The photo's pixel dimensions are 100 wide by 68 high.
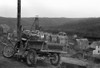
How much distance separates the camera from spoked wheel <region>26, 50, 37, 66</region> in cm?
910

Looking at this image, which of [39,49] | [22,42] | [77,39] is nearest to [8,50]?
[22,42]

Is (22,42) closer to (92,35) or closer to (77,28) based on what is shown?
(77,28)

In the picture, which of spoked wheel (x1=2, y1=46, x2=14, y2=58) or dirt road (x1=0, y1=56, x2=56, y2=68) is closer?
dirt road (x1=0, y1=56, x2=56, y2=68)

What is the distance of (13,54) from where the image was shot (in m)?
10.2

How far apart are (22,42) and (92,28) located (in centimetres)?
1721

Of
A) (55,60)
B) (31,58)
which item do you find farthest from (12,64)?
(55,60)

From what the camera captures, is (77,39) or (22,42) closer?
(22,42)

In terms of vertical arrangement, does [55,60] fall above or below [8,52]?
below

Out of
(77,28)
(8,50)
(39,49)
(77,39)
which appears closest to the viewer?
(39,49)

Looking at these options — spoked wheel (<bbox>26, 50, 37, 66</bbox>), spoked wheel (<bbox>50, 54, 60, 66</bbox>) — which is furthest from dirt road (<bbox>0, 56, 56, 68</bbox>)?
spoked wheel (<bbox>50, 54, 60, 66</bbox>)

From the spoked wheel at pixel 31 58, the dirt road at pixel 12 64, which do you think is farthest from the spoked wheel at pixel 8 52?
the spoked wheel at pixel 31 58

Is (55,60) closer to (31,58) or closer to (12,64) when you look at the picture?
(31,58)

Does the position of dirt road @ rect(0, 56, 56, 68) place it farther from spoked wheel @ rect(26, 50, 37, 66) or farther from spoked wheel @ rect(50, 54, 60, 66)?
spoked wheel @ rect(50, 54, 60, 66)

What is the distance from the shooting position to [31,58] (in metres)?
9.15
